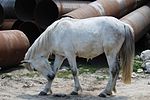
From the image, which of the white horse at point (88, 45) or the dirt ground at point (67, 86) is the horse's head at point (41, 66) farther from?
the dirt ground at point (67, 86)

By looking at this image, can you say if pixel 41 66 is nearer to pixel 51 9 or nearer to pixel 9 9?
pixel 51 9

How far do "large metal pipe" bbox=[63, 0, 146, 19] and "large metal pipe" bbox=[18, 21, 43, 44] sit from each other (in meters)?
1.66

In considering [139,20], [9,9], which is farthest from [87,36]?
→ [9,9]

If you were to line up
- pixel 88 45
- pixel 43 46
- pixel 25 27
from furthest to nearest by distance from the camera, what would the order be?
pixel 25 27, pixel 43 46, pixel 88 45

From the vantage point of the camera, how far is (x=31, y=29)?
530 inches

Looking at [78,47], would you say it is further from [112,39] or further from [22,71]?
[22,71]

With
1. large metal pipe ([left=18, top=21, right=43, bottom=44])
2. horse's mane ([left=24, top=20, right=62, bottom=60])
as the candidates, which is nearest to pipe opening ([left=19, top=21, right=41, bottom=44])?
large metal pipe ([left=18, top=21, right=43, bottom=44])

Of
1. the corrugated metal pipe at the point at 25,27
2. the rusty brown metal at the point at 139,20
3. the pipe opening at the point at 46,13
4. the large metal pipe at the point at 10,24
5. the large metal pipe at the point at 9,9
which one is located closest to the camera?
the rusty brown metal at the point at 139,20

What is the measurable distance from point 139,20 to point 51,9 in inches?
116

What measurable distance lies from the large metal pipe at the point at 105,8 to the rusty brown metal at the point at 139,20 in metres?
0.28

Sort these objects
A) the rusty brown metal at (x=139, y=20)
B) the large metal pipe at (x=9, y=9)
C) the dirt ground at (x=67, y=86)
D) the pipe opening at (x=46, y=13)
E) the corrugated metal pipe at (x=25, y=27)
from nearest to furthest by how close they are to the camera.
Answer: the dirt ground at (x=67, y=86) → the rusty brown metal at (x=139, y=20) → the pipe opening at (x=46, y=13) → the corrugated metal pipe at (x=25, y=27) → the large metal pipe at (x=9, y=9)

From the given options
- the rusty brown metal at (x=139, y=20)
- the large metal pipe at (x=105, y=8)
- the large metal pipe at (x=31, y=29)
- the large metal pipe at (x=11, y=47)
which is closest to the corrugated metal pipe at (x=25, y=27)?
the large metal pipe at (x=31, y=29)

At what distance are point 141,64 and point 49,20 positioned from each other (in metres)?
3.68

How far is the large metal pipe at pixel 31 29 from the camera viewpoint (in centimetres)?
1291
